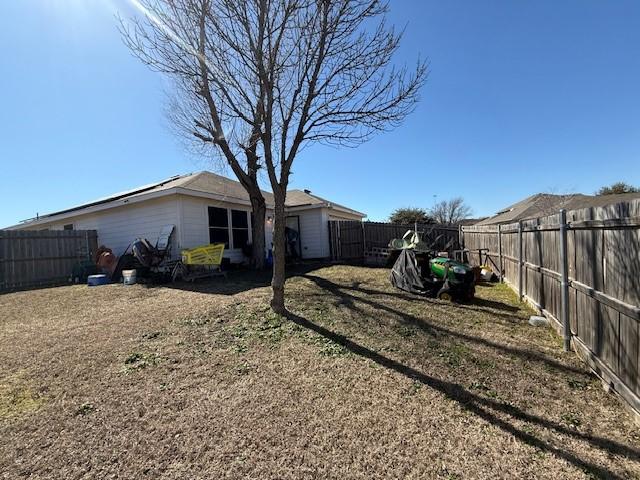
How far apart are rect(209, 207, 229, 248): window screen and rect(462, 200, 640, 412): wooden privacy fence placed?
10352 mm

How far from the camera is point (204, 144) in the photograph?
10.6 metres

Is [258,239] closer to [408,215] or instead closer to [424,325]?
[424,325]

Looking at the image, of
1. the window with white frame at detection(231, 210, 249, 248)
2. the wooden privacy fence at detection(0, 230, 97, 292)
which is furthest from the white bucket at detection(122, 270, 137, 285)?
the window with white frame at detection(231, 210, 249, 248)

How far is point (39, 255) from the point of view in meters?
11.8

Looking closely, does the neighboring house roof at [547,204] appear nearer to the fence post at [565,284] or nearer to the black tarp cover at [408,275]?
the black tarp cover at [408,275]

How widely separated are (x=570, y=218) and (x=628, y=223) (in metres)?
1.51

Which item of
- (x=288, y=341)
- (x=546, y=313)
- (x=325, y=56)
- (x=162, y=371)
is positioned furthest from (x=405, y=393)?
(x=325, y=56)

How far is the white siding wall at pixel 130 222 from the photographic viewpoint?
1138 cm

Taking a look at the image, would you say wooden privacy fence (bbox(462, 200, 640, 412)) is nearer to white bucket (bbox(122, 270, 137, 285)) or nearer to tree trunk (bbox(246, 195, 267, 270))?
tree trunk (bbox(246, 195, 267, 270))

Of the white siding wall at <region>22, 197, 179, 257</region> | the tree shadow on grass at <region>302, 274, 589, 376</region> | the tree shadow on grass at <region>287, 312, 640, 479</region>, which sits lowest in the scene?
the tree shadow on grass at <region>287, 312, 640, 479</region>

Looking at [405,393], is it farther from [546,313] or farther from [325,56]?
[325,56]

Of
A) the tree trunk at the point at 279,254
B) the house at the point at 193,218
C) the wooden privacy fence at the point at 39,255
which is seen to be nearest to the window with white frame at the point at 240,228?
the house at the point at 193,218

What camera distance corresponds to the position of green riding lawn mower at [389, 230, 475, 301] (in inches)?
270

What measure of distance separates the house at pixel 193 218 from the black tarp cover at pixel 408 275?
705cm
